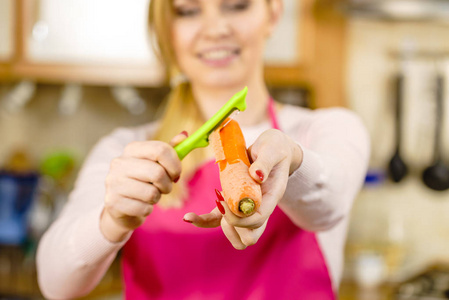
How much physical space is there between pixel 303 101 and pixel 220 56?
3.59 ft

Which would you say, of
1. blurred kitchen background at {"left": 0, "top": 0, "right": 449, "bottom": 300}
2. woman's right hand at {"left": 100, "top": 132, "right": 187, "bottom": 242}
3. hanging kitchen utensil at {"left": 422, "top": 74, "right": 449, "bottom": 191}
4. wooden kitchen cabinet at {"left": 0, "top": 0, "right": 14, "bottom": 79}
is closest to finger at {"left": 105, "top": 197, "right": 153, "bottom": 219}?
woman's right hand at {"left": 100, "top": 132, "right": 187, "bottom": 242}

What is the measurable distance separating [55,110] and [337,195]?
4.90ft

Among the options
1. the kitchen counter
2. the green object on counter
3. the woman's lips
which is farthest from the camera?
the green object on counter

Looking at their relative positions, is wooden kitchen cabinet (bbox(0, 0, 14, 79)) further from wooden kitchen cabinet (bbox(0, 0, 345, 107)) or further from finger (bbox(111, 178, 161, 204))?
finger (bbox(111, 178, 161, 204))

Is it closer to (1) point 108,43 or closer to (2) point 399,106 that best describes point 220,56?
(1) point 108,43

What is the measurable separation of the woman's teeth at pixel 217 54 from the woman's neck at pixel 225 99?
2cm

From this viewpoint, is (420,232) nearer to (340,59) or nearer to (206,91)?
(340,59)

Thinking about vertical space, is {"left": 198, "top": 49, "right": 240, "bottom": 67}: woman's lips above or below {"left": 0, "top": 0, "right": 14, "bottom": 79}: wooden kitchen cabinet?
above

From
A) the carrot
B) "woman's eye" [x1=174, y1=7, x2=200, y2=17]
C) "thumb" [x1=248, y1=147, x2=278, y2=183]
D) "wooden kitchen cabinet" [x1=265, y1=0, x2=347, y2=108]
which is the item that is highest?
the carrot

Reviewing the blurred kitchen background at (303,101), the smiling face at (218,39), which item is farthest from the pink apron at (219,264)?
the blurred kitchen background at (303,101)

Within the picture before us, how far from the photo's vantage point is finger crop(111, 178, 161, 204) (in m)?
0.33

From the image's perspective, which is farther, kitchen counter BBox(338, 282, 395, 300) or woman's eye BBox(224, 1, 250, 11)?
kitchen counter BBox(338, 282, 395, 300)

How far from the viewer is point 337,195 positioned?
46 cm

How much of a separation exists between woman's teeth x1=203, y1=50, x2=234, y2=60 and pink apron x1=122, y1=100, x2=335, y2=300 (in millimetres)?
107
